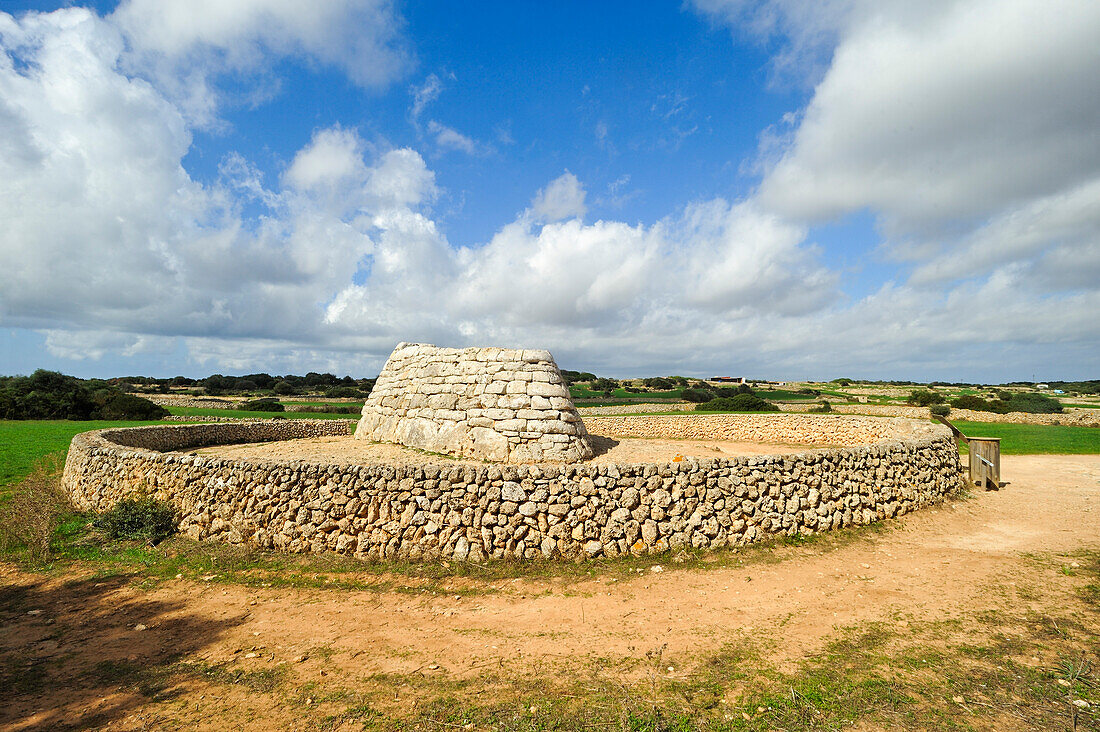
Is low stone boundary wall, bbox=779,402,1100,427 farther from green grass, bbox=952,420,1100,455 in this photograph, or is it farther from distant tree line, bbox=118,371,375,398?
distant tree line, bbox=118,371,375,398

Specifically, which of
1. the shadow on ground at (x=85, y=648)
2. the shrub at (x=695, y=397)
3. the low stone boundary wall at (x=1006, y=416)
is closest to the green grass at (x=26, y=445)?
the shadow on ground at (x=85, y=648)

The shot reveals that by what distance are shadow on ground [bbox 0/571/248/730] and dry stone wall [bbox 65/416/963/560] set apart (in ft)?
6.19

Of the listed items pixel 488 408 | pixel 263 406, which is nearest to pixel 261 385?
pixel 263 406

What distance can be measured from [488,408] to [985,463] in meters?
13.6

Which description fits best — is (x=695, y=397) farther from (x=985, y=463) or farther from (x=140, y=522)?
(x=140, y=522)

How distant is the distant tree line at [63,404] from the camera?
104ft

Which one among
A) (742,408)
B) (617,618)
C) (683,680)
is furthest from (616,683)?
(742,408)

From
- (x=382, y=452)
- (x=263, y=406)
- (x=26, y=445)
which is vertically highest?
(x=382, y=452)

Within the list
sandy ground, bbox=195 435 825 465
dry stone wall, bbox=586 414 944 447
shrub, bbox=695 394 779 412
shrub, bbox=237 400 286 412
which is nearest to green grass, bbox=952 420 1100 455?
dry stone wall, bbox=586 414 944 447

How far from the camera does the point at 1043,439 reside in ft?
75.0

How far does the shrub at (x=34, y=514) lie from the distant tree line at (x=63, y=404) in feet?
80.6

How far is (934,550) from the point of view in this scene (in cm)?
860

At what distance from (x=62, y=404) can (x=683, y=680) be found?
43690 mm

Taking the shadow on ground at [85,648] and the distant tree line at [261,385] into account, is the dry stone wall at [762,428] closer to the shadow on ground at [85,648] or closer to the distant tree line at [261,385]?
the shadow on ground at [85,648]
